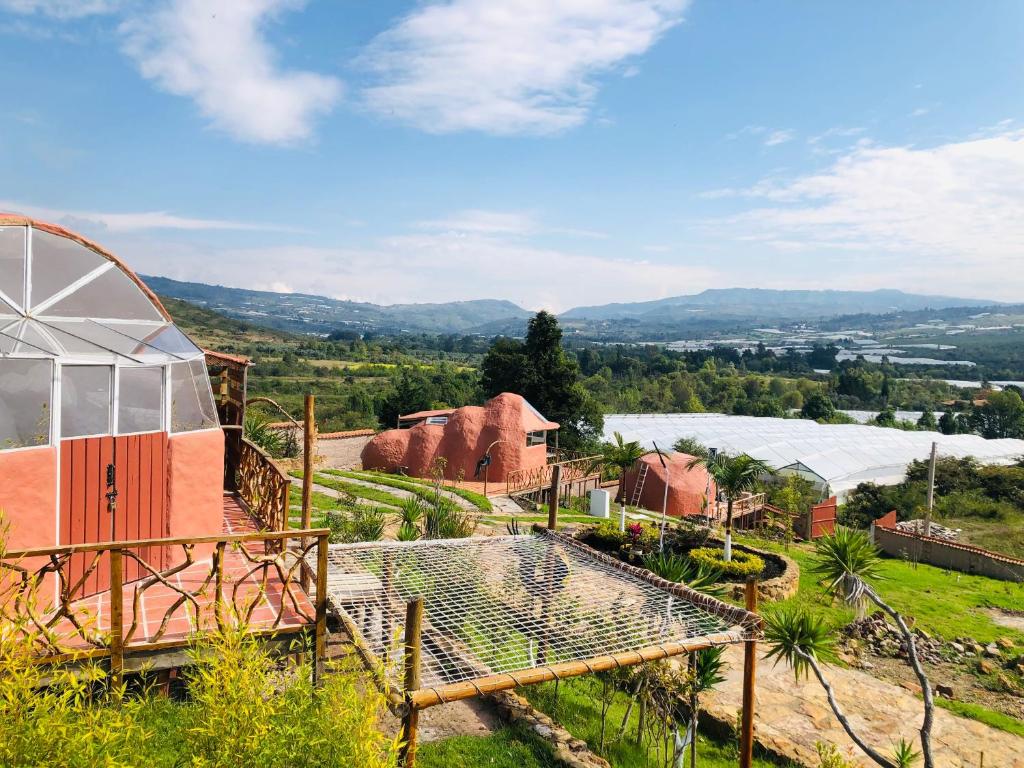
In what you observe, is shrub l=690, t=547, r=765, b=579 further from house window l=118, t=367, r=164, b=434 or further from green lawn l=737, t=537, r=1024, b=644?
house window l=118, t=367, r=164, b=434

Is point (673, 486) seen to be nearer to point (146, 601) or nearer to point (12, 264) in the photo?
point (146, 601)

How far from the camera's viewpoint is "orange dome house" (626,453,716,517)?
2777 centimetres

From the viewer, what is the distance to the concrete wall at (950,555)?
20938 millimetres

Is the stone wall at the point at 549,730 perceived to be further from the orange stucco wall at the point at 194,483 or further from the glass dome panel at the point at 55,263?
the glass dome panel at the point at 55,263

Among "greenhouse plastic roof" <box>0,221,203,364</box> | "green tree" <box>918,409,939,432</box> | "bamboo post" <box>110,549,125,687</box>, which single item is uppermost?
"greenhouse plastic roof" <box>0,221,203,364</box>

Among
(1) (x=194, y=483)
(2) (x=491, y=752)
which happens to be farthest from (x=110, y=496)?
(2) (x=491, y=752)

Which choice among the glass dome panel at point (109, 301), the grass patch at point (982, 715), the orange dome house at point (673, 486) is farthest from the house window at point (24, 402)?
the orange dome house at point (673, 486)

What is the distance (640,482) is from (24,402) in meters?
25.2

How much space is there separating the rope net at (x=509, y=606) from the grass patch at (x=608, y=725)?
100 centimetres

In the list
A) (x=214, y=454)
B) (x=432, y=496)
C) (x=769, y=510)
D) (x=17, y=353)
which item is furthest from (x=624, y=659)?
(x=769, y=510)

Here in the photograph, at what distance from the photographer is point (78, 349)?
7.32m

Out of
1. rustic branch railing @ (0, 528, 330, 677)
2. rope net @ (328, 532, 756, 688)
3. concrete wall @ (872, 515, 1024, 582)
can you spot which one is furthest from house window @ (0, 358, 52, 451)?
concrete wall @ (872, 515, 1024, 582)

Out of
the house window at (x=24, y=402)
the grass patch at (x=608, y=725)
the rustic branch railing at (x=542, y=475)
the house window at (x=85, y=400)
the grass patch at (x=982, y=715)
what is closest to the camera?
the house window at (x=24, y=402)

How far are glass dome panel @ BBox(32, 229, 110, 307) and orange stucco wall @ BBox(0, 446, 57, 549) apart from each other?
1773 mm
